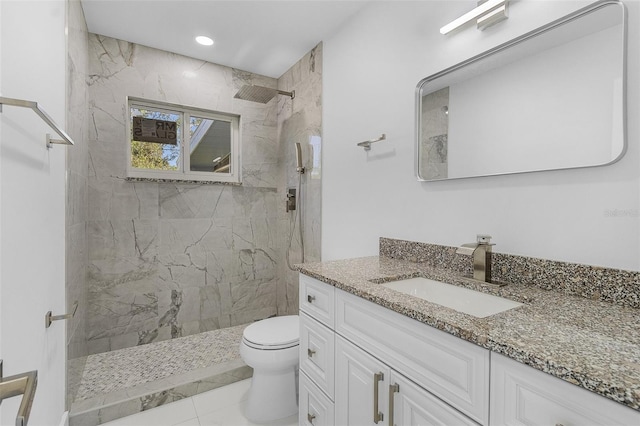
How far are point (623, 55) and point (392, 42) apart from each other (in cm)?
111

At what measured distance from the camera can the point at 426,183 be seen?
62.4 inches

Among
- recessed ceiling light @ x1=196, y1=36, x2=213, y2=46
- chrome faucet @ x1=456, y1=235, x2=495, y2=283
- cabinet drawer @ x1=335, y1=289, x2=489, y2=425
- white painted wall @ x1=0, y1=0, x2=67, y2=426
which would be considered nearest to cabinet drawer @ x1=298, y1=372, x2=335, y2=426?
cabinet drawer @ x1=335, y1=289, x2=489, y2=425

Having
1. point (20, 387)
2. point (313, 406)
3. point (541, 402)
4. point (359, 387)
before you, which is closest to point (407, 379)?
point (359, 387)

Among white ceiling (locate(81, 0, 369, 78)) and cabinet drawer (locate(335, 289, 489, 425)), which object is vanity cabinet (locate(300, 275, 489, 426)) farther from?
white ceiling (locate(81, 0, 369, 78))

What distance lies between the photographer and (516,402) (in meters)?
0.66

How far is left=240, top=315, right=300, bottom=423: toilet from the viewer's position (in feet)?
5.69

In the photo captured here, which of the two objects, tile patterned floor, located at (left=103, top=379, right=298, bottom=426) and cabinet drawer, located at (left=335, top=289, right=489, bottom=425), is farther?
tile patterned floor, located at (left=103, top=379, right=298, bottom=426)

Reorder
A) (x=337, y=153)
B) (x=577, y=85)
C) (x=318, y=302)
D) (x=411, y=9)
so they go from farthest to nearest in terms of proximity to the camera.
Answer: (x=337, y=153) < (x=411, y=9) < (x=318, y=302) < (x=577, y=85)

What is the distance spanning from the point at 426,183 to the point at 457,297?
2.00ft

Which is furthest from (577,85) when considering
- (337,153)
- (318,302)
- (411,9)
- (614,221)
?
(337,153)

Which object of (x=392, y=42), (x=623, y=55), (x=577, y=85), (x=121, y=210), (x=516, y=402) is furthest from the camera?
(x=121, y=210)

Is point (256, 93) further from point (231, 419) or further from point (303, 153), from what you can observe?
point (231, 419)

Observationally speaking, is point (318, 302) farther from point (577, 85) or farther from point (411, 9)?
point (411, 9)

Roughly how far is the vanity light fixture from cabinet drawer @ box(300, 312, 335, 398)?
4.83 ft
